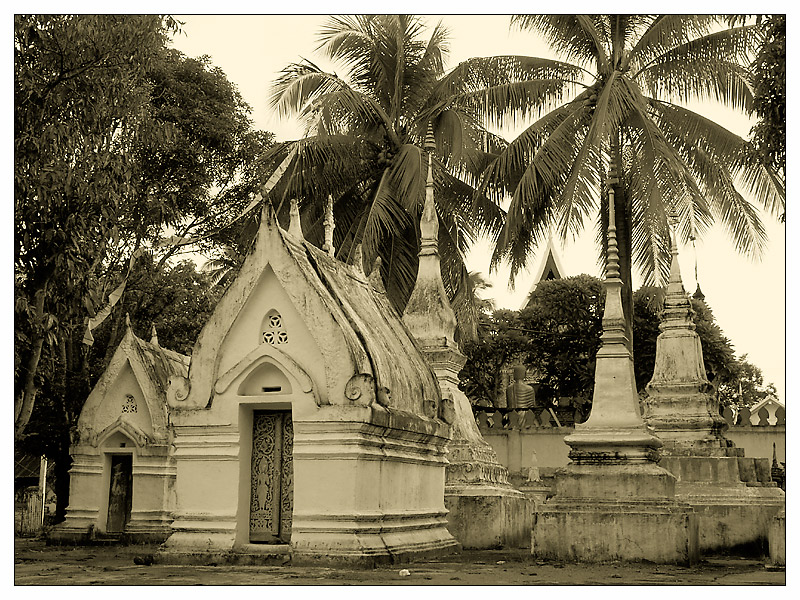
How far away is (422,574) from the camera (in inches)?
350

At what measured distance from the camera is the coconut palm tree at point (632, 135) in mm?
14938

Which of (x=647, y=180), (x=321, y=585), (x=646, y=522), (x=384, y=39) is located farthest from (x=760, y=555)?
(x=384, y=39)

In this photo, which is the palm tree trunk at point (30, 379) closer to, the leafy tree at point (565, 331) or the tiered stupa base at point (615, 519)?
the tiered stupa base at point (615, 519)

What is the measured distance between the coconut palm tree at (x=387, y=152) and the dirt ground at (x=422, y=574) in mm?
9391

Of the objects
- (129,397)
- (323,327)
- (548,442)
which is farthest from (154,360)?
(548,442)

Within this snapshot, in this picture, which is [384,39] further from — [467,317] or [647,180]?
[647,180]

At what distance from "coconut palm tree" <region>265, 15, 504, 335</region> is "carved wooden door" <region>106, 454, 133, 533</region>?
19.2 ft

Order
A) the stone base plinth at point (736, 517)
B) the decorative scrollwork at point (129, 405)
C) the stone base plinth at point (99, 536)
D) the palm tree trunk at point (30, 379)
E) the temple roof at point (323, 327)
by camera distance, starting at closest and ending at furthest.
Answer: the temple roof at point (323, 327)
the palm tree trunk at point (30, 379)
the stone base plinth at point (736, 517)
the stone base plinth at point (99, 536)
the decorative scrollwork at point (129, 405)

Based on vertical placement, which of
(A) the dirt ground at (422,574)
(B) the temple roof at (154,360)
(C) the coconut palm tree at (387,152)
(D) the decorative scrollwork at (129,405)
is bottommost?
(A) the dirt ground at (422,574)

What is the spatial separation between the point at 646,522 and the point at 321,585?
3.90 meters

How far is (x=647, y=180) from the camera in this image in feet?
50.2

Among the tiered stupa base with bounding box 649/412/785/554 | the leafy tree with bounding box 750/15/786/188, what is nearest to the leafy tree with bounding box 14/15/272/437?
the leafy tree with bounding box 750/15/786/188

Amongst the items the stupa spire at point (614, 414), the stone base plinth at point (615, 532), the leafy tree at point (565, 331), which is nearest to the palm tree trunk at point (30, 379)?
the stone base plinth at point (615, 532)

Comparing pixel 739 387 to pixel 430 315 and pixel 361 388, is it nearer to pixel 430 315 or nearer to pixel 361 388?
pixel 430 315
